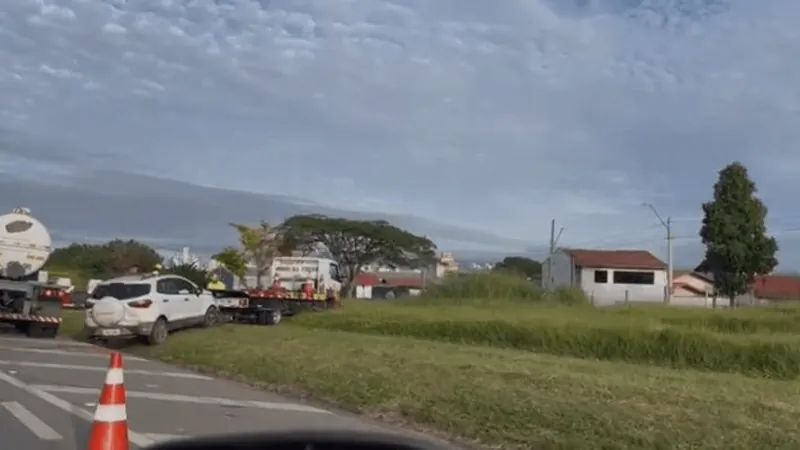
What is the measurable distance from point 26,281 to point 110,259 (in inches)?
1207

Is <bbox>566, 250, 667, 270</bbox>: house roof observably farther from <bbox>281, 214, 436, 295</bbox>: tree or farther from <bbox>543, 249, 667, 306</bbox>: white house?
<bbox>281, 214, 436, 295</bbox>: tree

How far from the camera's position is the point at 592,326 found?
23.3 m

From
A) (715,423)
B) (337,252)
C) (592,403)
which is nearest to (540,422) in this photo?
(592,403)

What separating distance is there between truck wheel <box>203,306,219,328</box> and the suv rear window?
3478 millimetres

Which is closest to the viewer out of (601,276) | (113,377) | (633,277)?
(113,377)

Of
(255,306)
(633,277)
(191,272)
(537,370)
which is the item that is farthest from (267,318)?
(633,277)

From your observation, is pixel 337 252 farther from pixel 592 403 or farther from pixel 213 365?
pixel 592 403

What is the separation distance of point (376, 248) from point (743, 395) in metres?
57.7

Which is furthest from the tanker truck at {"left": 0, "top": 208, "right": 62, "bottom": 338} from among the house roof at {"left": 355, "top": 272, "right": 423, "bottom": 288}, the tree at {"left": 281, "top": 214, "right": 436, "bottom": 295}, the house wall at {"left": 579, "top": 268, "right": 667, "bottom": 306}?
the house roof at {"left": 355, "top": 272, "right": 423, "bottom": 288}

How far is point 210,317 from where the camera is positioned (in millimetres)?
27234

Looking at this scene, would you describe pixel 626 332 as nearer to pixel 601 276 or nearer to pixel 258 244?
pixel 258 244

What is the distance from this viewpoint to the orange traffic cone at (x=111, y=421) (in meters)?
7.53

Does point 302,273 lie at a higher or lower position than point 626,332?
higher

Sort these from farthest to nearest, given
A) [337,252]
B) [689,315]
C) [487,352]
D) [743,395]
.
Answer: [337,252] → [689,315] → [487,352] → [743,395]
